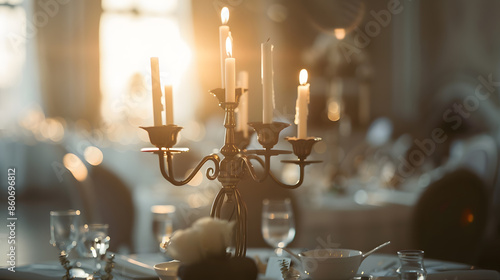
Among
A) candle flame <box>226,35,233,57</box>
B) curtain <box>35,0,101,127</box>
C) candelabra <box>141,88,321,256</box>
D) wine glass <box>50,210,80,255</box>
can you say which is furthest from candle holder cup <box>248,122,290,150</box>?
curtain <box>35,0,101,127</box>

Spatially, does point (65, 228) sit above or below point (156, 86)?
below

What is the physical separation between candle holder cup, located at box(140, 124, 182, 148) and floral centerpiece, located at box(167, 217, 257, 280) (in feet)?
0.74

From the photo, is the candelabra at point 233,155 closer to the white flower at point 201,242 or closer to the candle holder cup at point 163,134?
the candle holder cup at point 163,134

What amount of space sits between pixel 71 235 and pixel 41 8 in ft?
28.1

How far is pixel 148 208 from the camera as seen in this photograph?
3.39 metres

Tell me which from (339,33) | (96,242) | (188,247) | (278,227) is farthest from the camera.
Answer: (339,33)

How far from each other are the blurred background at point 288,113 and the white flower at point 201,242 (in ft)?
1.14

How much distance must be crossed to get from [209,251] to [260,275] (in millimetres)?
417

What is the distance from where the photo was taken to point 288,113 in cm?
746

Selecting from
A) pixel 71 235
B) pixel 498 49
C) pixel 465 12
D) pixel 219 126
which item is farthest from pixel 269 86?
pixel 219 126

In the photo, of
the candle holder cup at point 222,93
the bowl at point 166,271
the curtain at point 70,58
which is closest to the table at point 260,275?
the bowl at point 166,271

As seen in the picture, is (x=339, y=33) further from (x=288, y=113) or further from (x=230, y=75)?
(x=230, y=75)

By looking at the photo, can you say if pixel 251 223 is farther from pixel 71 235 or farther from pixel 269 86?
pixel 269 86

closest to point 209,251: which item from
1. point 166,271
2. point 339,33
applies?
point 166,271
